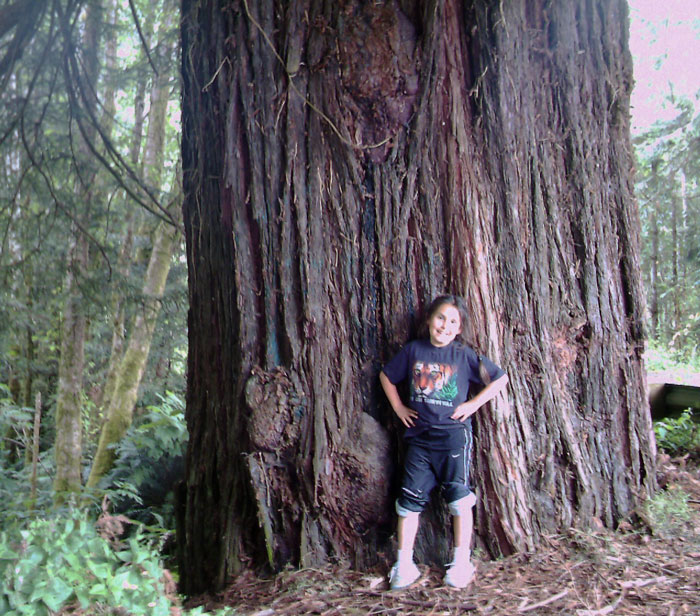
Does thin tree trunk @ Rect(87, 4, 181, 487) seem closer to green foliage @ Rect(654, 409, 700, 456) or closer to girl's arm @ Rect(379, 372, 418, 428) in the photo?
girl's arm @ Rect(379, 372, 418, 428)

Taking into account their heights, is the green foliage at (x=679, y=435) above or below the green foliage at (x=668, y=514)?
above

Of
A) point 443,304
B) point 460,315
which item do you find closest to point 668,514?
point 460,315

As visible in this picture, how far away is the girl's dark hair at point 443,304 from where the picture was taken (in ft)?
10.6

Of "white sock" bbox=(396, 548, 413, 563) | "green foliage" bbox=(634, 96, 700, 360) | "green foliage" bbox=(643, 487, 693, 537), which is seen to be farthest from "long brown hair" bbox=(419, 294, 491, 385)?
"green foliage" bbox=(634, 96, 700, 360)

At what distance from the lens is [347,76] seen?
329 cm

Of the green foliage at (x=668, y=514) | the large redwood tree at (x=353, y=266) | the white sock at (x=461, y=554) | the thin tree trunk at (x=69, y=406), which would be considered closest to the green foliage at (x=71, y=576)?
the large redwood tree at (x=353, y=266)

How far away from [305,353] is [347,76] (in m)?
1.49

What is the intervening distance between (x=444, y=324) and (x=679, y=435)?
3290 millimetres

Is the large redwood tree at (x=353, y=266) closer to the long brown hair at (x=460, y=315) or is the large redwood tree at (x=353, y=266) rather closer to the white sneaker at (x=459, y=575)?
the long brown hair at (x=460, y=315)

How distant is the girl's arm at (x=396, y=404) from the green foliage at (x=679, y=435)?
3.02 metres

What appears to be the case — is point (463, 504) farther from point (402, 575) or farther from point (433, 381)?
point (433, 381)

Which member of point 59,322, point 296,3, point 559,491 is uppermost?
point 296,3

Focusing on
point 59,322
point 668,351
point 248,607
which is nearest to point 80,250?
point 59,322

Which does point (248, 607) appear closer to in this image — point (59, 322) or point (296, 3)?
point (296, 3)
